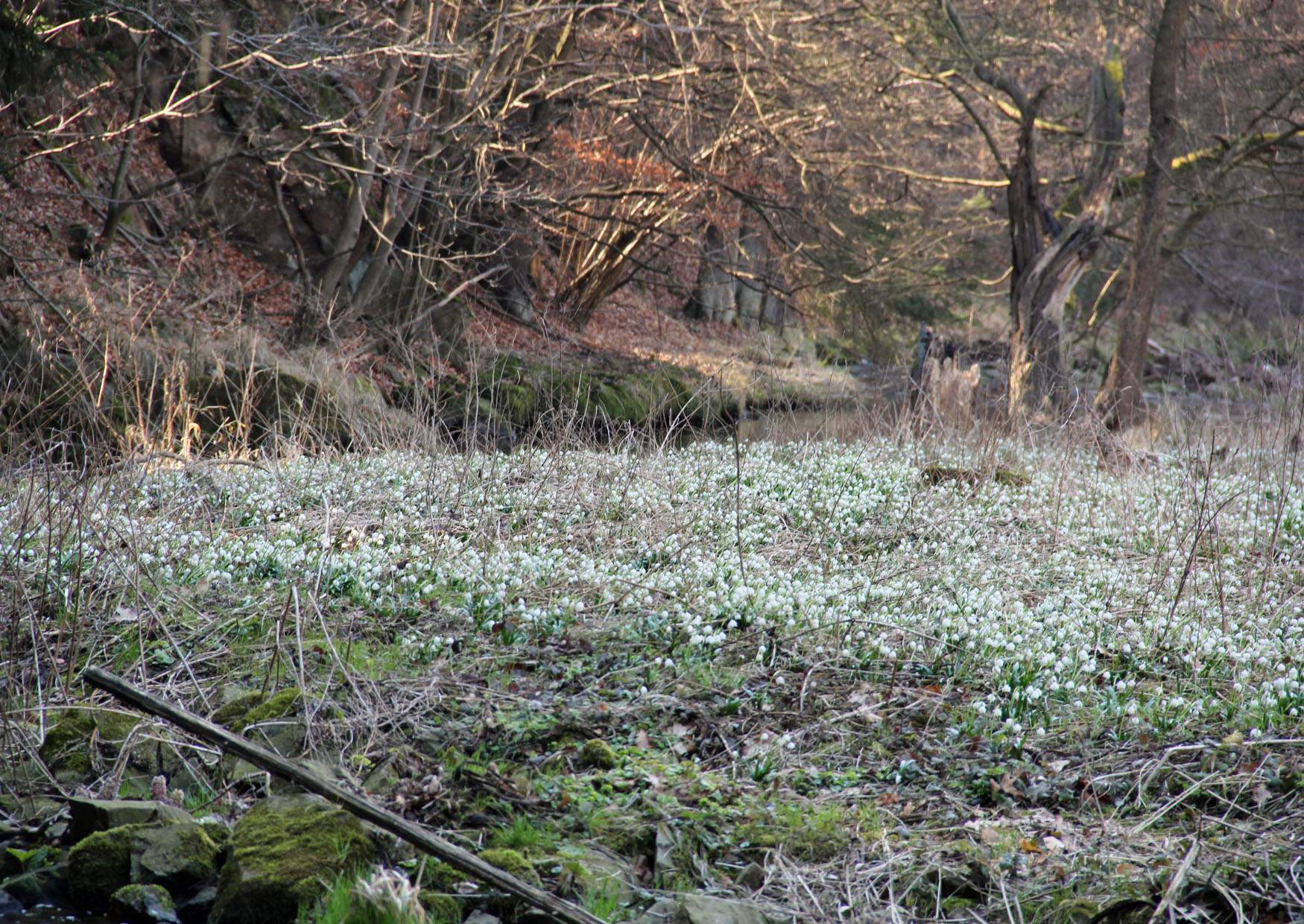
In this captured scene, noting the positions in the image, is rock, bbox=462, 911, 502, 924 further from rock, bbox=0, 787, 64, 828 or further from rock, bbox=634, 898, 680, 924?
rock, bbox=0, 787, 64, 828

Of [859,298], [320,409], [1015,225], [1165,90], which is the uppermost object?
[1165,90]

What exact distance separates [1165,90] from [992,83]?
8.70ft

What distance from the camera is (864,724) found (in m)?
5.22

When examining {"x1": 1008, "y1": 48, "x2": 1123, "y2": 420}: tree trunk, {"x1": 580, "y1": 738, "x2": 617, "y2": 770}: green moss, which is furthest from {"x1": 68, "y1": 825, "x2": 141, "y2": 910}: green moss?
{"x1": 1008, "y1": 48, "x2": 1123, "y2": 420}: tree trunk

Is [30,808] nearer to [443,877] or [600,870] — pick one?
[443,877]

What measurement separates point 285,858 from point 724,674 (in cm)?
246

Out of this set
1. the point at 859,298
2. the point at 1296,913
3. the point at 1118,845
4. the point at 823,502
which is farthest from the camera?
the point at 859,298

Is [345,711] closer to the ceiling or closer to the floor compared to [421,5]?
closer to the floor

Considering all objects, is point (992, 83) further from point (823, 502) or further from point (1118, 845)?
point (1118, 845)

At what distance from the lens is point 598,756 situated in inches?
189

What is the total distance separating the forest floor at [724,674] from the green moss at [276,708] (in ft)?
0.08

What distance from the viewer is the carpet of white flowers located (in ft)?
18.5

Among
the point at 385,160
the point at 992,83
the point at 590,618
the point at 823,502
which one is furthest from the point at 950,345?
the point at 590,618

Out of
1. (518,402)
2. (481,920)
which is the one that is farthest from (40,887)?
(518,402)
